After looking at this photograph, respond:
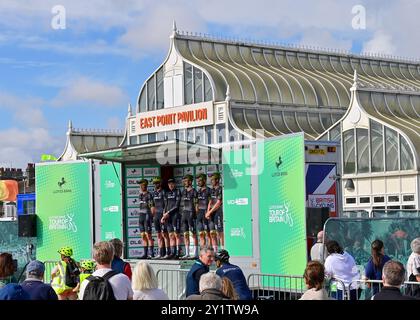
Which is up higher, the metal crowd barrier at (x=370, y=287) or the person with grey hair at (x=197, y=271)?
the person with grey hair at (x=197, y=271)

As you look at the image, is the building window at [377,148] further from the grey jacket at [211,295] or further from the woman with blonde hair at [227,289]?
the grey jacket at [211,295]

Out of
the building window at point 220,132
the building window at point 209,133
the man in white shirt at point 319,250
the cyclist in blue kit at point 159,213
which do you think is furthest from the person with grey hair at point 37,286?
the building window at point 209,133

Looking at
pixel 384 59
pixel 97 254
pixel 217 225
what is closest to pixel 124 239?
pixel 217 225

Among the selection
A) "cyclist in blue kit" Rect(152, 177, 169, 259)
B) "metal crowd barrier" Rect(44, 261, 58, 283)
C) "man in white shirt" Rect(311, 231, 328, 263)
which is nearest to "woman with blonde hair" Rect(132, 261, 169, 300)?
"man in white shirt" Rect(311, 231, 328, 263)

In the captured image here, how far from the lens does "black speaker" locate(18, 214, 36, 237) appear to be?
24.0 m

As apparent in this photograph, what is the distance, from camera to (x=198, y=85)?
57188 millimetres

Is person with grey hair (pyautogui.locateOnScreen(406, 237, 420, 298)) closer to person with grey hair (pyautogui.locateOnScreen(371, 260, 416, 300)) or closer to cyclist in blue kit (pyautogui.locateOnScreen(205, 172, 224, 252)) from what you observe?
person with grey hair (pyautogui.locateOnScreen(371, 260, 416, 300))

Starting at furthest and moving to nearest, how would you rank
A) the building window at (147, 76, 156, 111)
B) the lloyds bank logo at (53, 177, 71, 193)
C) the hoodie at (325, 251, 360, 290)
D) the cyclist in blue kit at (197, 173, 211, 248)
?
the building window at (147, 76, 156, 111) < the lloyds bank logo at (53, 177, 71, 193) < the cyclist in blue kit at (197, 173, 211, 248) < the hoodie at (325, 251, 360, 290)

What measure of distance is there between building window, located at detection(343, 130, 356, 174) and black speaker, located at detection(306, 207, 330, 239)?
32.2 metres

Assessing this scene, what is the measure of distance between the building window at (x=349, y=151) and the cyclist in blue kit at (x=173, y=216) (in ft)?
92.8

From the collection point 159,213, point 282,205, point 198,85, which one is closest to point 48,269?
point 159,213

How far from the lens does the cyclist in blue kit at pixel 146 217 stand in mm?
21625

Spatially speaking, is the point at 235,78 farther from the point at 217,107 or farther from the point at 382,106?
the point at 382,106

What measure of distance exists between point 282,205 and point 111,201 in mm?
6043
